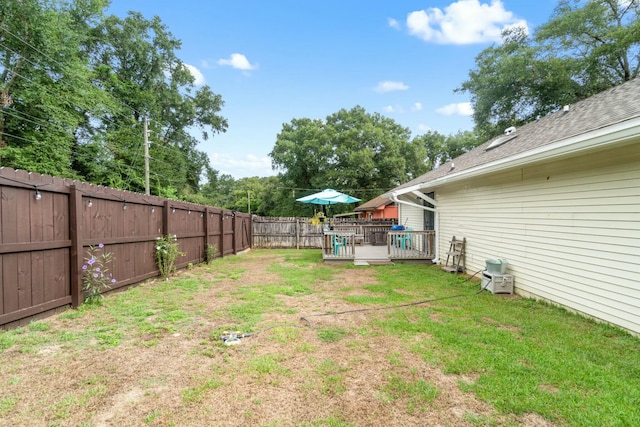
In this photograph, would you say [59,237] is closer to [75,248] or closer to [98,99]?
[75,248]

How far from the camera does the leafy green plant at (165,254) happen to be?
6.16m

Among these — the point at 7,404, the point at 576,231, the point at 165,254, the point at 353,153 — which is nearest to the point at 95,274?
the point at 165,254

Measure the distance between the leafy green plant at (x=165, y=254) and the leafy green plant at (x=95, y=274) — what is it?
4.98 ft

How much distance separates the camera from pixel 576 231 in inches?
160

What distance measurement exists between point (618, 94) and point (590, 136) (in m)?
2.99

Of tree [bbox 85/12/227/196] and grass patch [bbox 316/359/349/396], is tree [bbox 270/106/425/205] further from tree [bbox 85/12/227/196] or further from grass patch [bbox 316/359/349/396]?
grass patch [bbox 316/359/349/396]

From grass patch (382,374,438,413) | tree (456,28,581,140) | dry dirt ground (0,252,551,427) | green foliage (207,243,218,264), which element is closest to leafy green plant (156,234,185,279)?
green foliage (207,243,218,264)

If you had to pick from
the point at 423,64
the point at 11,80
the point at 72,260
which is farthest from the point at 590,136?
the point at 11,80

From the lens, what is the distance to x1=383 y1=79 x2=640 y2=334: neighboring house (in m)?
3.33

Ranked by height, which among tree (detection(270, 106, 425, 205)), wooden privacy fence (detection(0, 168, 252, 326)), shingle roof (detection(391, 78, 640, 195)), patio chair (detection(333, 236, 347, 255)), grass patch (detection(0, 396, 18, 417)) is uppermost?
tree (detection(270, 106, 425, 205))

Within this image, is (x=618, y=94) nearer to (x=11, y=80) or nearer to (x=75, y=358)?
(x=75, y=358)

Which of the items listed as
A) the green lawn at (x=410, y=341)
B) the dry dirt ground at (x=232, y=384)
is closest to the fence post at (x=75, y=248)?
the green lawn at (x=410, y=341)

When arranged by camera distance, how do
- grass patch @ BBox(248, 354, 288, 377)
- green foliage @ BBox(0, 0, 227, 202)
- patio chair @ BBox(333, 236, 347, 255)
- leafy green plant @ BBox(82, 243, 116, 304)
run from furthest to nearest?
1. green foliage @ BBox(0, 0, 227, 202)
2. patio chair @ BBox(333, 236, 347, 255)
3. leafy green plant @ BBox(82, 243, 116, 304)
4. grass patch @ BBox(248, 354, 288, 377)

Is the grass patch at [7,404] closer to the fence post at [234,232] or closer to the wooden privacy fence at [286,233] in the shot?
the fence post at [234,232]
